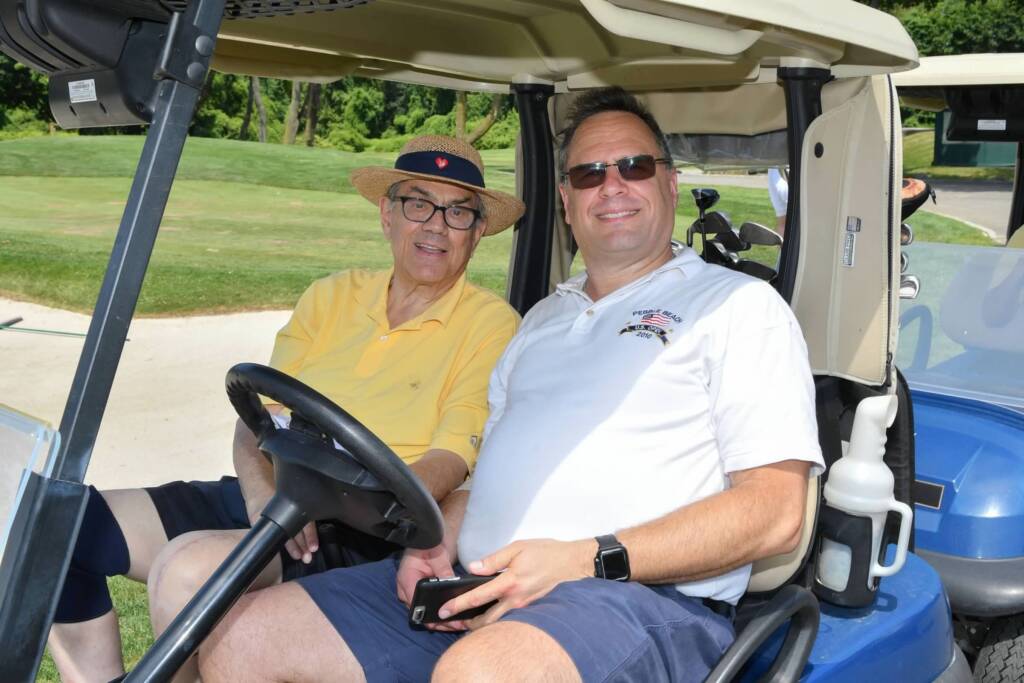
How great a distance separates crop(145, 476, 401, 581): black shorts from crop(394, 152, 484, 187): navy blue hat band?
0.83m

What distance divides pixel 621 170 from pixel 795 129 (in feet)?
1.17

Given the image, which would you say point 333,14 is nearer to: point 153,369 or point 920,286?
point 920,286

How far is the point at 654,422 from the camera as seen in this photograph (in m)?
1.99

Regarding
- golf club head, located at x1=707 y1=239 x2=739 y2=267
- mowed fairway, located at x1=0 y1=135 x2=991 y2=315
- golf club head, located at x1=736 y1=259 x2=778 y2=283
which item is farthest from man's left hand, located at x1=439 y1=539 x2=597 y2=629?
mowed fairway, located at x1=0 y1=135 x2=991 y2=315

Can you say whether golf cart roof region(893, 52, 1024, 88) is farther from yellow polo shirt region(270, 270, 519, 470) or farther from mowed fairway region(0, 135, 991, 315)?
mowed fairway region(0, 135, 991, 315)

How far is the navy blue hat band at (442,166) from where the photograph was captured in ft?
8.48

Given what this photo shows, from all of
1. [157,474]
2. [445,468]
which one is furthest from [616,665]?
[157,474]

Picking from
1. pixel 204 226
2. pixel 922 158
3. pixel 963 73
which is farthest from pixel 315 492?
pixel 204 226

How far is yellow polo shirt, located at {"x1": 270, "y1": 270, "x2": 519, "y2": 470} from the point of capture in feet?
7.89

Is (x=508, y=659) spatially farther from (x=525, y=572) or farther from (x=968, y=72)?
(x=968, y=72)

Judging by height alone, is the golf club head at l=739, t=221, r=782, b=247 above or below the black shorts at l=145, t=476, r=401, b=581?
above

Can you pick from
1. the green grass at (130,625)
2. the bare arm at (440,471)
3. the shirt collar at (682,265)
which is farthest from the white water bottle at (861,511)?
the green grass at (130,625)

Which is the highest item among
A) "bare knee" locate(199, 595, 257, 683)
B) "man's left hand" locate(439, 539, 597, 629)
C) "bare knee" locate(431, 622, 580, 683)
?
"man's left hand" locate(439, 539, 597, 629)

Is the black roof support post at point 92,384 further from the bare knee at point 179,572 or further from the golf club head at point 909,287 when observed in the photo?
the golf club head at point 909,287
